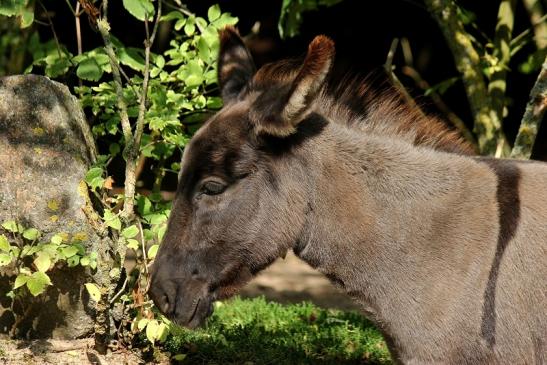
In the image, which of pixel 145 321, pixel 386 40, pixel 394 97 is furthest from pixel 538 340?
pixel 386 40

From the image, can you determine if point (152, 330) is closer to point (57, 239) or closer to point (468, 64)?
point (57, 239)

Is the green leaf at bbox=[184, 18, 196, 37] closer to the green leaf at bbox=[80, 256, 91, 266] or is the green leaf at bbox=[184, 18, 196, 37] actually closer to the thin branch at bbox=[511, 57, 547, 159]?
the green leaf at bbox=[80, 256, 91, 266]

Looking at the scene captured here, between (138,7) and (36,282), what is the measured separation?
60.4 inches

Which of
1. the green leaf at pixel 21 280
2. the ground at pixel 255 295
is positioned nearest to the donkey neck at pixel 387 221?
the ground at pixel 255 295

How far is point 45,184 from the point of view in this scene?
16.1 feet

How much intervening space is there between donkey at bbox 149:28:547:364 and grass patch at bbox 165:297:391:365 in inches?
44.9

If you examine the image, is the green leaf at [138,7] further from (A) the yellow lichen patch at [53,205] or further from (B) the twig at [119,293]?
(B) the twig at [119,293]

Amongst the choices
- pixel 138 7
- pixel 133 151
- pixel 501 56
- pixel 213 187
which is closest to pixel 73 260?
pixel 133 151

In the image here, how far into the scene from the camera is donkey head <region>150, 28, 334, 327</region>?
3686 millimetres

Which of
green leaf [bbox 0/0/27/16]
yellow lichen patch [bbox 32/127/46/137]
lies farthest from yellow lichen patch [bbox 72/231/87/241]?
green leaf [bbox 0/0/27/16]

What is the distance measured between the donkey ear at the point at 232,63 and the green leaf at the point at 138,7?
0.43 m

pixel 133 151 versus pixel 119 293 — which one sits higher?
pixel 133 151

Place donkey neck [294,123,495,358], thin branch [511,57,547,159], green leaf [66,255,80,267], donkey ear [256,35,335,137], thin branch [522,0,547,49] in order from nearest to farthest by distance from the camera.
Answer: donkey ear [256,35,335,137] < donkey neck [294,123,495,358] < green leaf [66,255,80,267] < thin branch [511,57,547,159] < thin branch [522,0,547,49]

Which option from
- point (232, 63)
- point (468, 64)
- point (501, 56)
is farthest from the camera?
point (501, 56)
